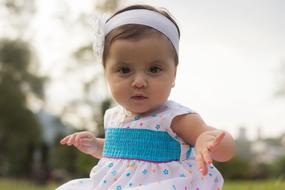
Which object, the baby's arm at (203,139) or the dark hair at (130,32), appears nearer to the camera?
the baby's arm at (203,139)

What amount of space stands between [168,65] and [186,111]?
0.24m

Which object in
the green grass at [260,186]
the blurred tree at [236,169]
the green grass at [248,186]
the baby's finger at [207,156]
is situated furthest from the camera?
the blurred tree at [236,169]

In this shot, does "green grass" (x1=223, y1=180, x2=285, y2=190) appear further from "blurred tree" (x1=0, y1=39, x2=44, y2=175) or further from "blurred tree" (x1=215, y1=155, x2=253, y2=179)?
"blurred tree" (x1=0, y1=39, x2=44, y2=175)

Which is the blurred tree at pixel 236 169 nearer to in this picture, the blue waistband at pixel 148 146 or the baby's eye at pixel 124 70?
the blue waistband at pixel 148 146

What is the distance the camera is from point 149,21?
8.66 feet

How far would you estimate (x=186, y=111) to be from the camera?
2627 millimetres

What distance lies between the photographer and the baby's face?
256 centimetres

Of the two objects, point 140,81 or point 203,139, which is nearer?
point 203,139

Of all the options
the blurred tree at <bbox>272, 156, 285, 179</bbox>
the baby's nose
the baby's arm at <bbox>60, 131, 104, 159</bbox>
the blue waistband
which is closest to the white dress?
the blue waistband

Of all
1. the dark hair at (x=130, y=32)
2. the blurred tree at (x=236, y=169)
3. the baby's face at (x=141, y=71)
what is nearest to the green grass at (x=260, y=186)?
the baby's face at (x=141, y=71)

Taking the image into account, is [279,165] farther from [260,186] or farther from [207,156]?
[207,156]

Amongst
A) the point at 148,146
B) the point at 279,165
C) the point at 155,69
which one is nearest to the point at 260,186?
the point at 148,146

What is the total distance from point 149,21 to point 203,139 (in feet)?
2.25

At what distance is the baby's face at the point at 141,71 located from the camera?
8.40ft
